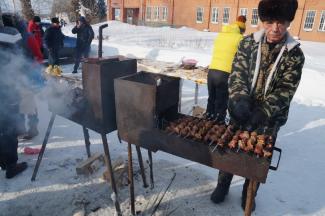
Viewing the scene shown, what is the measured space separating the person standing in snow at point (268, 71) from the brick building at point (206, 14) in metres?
25.2

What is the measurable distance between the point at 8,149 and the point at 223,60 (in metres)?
3.84

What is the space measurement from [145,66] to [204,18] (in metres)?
25.6

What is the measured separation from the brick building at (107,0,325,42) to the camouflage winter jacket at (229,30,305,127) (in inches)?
991

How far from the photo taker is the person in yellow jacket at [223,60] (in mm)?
4555

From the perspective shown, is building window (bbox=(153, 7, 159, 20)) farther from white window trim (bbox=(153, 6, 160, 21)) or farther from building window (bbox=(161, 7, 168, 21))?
building window (bbox=(161, 7, 168, 21))

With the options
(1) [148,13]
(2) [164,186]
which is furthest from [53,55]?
(1) [148,13]

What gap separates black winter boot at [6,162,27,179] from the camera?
379cm

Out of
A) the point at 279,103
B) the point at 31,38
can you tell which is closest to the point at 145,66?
the point at 31,38

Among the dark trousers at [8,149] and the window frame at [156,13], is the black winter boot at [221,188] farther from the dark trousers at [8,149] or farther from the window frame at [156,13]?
the window frame at [156,13]

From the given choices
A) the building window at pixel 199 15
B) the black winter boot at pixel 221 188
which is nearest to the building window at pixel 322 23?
the building window at pixel 199 15

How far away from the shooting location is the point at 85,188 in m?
3.62

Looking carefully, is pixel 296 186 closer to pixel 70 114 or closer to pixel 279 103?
pixel 279 103

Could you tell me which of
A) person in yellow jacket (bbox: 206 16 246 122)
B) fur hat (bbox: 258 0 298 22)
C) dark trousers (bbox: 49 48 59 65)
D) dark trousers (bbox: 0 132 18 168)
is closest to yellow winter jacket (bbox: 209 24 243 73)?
person in yellow jacket (bbox: 206 16 246 122)

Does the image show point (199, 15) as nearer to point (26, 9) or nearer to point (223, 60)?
point (26, 9)
